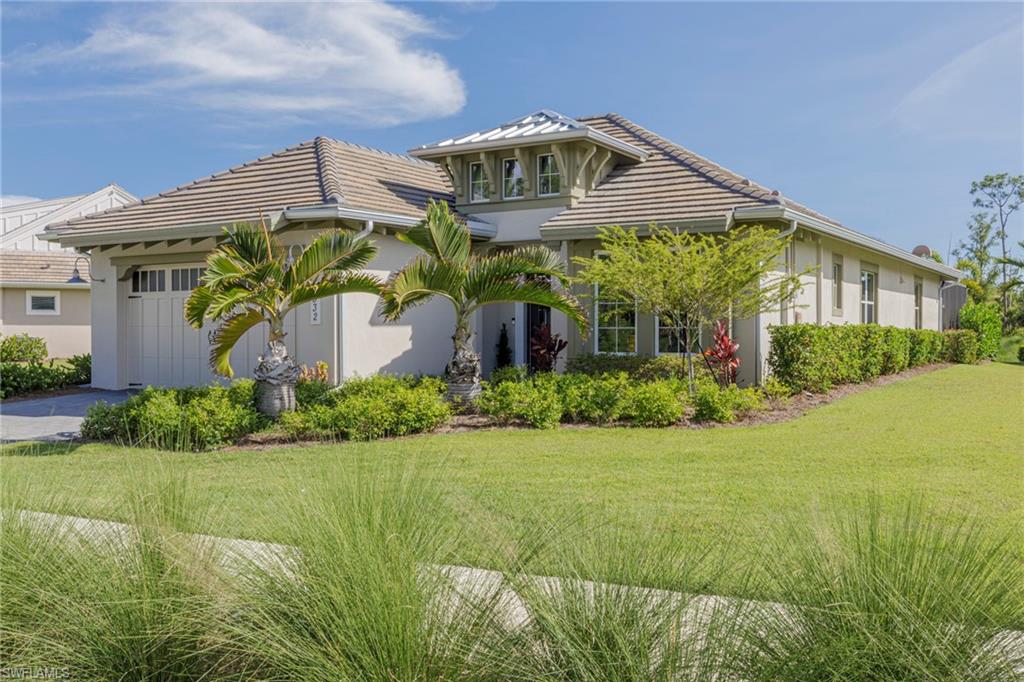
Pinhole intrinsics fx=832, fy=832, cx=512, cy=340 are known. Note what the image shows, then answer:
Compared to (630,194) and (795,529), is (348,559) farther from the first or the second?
(630,194)

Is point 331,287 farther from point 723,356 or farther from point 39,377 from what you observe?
point 39,377

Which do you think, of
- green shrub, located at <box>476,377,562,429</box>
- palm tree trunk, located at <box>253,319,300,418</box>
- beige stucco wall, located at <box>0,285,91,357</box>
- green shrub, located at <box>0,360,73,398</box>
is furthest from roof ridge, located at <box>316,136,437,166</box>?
beige stucco wall, located at <box>0,285,91,357</box>

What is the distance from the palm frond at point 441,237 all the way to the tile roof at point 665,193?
3671 millimetres

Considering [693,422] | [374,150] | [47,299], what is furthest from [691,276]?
[47,299]

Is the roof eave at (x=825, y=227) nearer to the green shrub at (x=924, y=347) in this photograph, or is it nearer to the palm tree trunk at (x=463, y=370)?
the green shrub at (x=924, y=347)

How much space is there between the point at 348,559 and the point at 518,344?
14448 millimetres

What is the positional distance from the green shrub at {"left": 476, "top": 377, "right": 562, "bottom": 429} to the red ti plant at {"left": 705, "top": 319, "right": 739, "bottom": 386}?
348 cm

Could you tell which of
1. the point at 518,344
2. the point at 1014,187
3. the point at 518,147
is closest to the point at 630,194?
the point at 518,147

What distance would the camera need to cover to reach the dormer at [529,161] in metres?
17.0

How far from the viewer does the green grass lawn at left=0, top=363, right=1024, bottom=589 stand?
162 inches

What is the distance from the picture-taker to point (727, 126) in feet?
48.0

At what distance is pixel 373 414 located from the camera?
438 inches

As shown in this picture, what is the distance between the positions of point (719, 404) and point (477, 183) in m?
8.48

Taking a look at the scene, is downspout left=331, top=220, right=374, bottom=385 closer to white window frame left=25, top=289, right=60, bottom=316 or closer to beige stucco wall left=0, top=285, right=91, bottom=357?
beige stucco wall left=0, top=285, right=91, bottom=357
